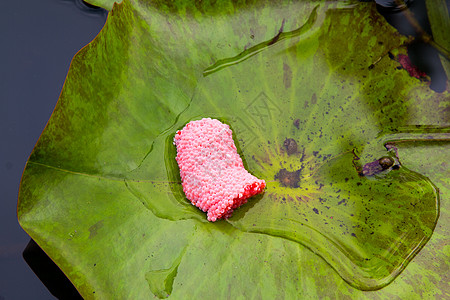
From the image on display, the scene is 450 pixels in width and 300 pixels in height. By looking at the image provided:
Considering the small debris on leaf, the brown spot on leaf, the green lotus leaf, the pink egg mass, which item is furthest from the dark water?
the small debris on leaf

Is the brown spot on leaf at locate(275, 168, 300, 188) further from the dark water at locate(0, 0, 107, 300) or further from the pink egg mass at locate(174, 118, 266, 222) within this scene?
the dark water at locate(0, 0, 107, 300)

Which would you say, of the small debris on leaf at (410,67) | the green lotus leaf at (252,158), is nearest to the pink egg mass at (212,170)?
the green lotus leaf at (252,158)

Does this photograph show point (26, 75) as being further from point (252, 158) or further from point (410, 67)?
point (410, 67)

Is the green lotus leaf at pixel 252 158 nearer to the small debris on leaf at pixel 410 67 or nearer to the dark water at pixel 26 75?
the small debris on leaf at pixel 410 67

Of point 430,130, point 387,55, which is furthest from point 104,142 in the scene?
point 430,130

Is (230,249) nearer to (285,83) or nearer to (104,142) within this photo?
(104,142)

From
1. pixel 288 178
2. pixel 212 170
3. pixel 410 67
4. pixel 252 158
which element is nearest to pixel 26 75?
pixel 212 170
